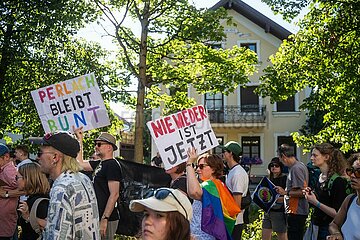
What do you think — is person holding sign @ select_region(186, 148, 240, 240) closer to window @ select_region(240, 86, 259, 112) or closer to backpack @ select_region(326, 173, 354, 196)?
backpack @ select_region(326, 173, 354, 196)

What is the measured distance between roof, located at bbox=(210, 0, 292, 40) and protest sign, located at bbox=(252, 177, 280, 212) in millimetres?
26267

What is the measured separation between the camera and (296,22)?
50.1 ft

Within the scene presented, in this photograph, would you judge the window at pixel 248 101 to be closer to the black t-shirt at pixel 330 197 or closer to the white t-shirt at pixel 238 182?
the white t-shirt at pixel 238 182

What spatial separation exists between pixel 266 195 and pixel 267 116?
26.9 metres

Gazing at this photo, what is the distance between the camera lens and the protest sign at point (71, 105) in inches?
269

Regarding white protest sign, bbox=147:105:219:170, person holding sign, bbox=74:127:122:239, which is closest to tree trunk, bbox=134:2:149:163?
person holding sign, bbox=74:127:122:239

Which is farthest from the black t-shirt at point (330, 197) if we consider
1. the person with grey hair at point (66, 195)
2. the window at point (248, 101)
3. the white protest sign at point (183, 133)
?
the window at point (248, 101)

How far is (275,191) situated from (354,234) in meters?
3.65

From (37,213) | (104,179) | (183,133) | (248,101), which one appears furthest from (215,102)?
(37,213)

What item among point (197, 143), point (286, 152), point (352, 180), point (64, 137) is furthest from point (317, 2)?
point (64, 137)

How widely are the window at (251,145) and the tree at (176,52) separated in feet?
65.3

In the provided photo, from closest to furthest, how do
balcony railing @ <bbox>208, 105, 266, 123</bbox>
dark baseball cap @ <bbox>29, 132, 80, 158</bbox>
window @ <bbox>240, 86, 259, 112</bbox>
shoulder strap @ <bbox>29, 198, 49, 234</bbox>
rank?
1. dark baseball cap @ <bbox>29, 132, 80, 158</bbox>
2. shoulder strap @ <bbox>29, 198, 49, 234</bbox>
3. balcony railing @ <bbox>208, 105, 266, 123</bbox>
4. window @ <bbox>240, 86, 259, 112</bbox>

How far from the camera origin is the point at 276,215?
316 inches

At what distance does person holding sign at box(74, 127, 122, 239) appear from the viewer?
5.65 meters
